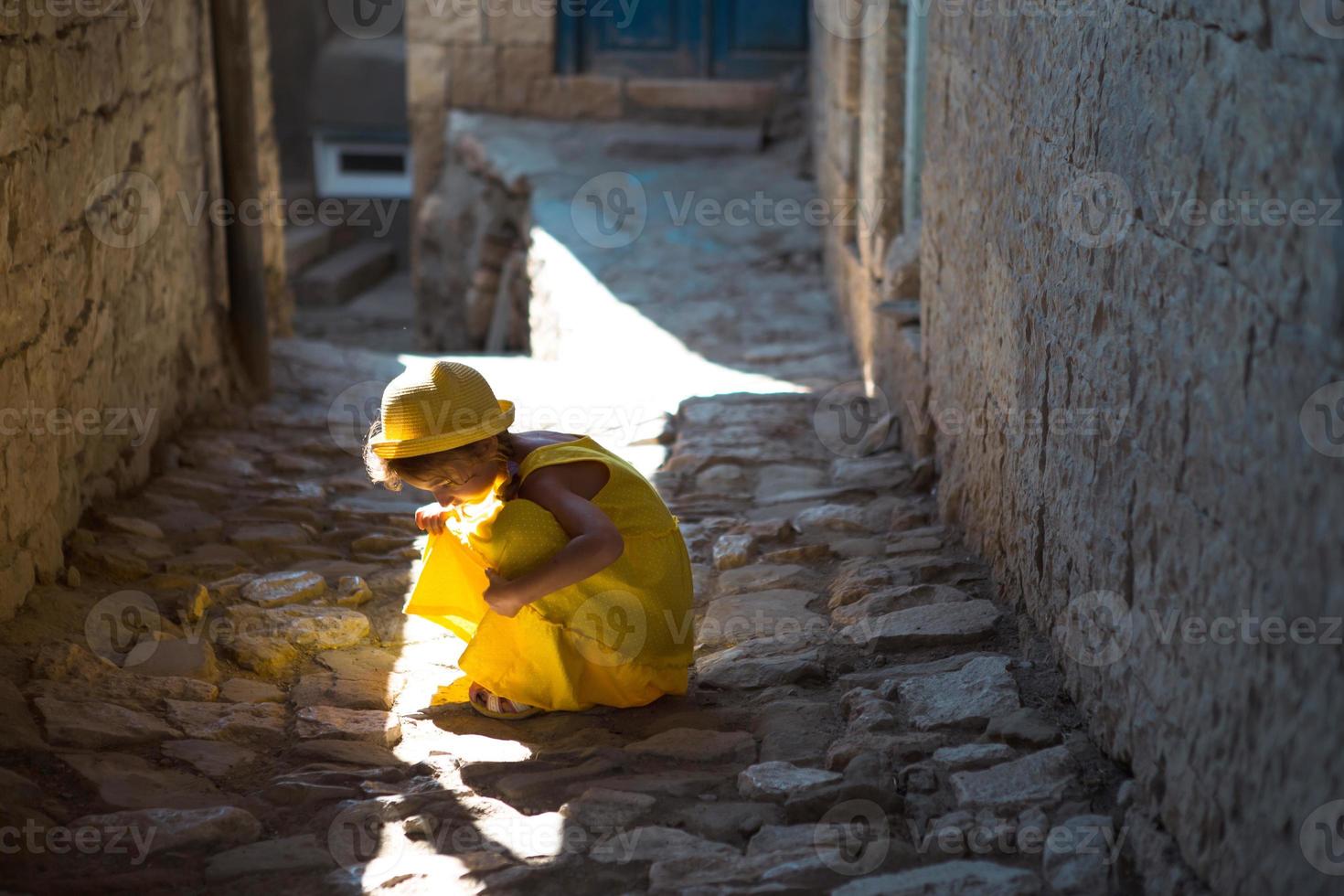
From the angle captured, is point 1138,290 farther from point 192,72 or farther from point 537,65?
point 537,65

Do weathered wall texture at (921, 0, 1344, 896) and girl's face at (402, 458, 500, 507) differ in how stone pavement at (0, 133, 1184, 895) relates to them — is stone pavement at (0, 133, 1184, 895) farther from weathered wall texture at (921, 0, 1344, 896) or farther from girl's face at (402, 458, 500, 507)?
girl's face at (402, 458, 500, 507)

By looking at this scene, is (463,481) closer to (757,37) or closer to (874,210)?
(874,210)

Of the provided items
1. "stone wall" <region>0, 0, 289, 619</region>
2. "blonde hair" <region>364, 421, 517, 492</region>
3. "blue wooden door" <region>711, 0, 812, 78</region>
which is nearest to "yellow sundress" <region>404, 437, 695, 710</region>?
"blonde hair" <region>364, 421, 517, 492</region>

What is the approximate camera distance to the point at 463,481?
275 cm

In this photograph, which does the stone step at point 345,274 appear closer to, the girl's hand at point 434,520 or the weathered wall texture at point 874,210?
the weathered wall texture at point 874,210

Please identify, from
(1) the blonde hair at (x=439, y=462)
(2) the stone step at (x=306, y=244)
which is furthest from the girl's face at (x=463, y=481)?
(2) the stone step at (x=306, y=244)

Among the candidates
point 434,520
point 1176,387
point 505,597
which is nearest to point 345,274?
point 434,520

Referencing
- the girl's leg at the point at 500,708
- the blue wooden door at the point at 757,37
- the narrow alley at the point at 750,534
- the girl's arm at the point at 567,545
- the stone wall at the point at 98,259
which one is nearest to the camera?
the narrow alley at the point at 750,534

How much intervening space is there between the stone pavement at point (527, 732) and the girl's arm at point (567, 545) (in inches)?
9.0

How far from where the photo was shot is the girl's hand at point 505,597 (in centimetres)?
267

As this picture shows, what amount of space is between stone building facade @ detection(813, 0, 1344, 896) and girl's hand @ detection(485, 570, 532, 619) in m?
1.06

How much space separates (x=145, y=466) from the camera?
4238 mm

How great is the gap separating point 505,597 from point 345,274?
10.3 meters

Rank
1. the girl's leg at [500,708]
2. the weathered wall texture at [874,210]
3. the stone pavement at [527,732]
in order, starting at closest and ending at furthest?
the stone pavement at [527,732], the girl's leg at [500,708], the weathered wall texture at [874,210]
